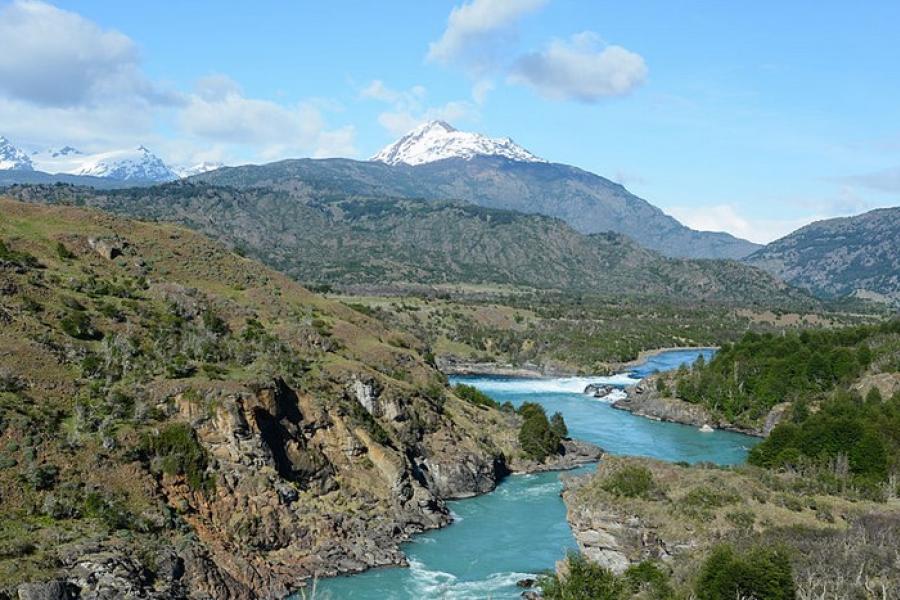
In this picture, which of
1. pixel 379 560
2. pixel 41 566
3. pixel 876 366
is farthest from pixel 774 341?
pixel 41 566

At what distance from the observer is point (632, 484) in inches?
1909

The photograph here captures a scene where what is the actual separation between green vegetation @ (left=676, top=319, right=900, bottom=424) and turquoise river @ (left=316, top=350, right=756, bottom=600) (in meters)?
7.85

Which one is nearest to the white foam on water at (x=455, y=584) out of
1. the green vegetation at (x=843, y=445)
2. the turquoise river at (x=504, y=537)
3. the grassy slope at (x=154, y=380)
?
the turquoise river at (x=504, y=537)

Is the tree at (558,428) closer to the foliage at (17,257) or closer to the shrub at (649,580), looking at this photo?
the shrub at (649,580)

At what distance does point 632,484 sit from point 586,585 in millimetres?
8608

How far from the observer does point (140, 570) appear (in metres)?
49.0

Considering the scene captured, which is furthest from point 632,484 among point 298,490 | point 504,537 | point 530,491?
point 530,491

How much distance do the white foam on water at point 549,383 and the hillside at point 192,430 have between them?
51.6 m

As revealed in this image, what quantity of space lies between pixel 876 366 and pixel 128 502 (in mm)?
92001

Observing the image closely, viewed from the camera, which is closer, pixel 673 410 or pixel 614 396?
pixel 673 410

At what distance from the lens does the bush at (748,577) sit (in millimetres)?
34969

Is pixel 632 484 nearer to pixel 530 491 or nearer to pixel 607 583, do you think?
pixel 607 583

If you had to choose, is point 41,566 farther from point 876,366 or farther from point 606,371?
point 606,371

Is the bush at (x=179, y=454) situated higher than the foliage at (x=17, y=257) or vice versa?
the foliage at (x=17, y=257)
